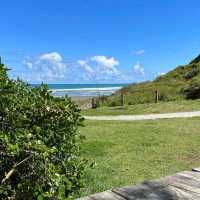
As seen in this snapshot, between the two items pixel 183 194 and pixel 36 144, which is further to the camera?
pixel 183 194

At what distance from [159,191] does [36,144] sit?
1230mm

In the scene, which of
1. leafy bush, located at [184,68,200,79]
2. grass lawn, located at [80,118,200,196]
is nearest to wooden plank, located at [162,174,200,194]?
grass lawn, located at [80,118,200,196]

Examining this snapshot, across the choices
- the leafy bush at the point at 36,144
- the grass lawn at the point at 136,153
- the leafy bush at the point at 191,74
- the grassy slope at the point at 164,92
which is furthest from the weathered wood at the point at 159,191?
the leafy bush at the point at 191,74

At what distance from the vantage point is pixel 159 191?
14.0ft

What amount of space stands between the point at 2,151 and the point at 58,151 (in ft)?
2.49

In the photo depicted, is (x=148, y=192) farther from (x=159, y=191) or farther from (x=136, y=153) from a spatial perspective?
(x=136, y=153)

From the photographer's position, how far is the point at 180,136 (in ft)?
44.8

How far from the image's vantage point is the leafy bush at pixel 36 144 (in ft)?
13.0

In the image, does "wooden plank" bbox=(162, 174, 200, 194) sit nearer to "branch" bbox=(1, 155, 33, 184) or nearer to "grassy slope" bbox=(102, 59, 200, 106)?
"branch" bbox=(1, 155, 33, 184)

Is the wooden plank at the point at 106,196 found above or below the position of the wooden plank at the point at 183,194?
above

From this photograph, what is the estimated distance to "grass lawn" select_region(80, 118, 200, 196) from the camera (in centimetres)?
824

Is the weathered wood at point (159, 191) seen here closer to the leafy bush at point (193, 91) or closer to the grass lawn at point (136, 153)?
the grass lawn at point (136, 153)

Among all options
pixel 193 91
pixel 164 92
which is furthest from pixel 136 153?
pixel 164 92

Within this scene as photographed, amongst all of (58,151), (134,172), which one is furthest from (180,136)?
(58,151)
